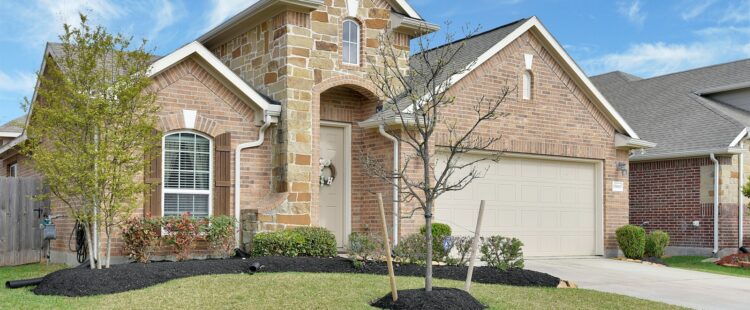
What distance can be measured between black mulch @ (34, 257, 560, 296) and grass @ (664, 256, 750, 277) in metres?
6.50

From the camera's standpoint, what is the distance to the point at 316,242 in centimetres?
1382

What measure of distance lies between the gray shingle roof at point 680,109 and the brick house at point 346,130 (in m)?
3.15

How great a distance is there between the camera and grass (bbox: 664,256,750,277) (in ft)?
55.3

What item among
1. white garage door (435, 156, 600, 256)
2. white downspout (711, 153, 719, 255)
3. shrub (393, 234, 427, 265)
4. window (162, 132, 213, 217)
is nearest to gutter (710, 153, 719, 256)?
white downspout (711, 153, 719, 255)

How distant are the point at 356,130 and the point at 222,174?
349 cm

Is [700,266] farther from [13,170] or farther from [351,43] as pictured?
[13,170]

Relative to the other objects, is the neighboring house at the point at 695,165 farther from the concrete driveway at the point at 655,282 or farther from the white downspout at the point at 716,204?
the concrete driveway at the point at 655,282

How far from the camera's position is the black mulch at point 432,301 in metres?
8.94

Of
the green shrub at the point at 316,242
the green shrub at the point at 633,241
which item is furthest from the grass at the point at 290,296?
the green shrub at the point at 633,241

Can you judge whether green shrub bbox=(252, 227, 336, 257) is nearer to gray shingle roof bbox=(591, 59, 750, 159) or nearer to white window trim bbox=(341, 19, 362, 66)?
white window trim bbox=(341, 19, 362, 66)

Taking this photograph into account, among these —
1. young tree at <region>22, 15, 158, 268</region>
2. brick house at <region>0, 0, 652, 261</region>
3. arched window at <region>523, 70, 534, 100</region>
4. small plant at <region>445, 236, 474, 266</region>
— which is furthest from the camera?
arched window at <region>523, 70, 534, 100</region>

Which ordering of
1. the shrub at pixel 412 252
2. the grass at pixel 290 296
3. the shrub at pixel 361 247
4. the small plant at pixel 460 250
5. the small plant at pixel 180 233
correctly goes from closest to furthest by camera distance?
the grass at pixel 290 296 → the shrub at pixel 361 247 → the shrub at pixel 412 252 → the small plant at pixel 180 233 → the small plant at pixel 460 250

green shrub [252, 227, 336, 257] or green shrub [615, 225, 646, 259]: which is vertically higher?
green shrub [252, 227, 336, 257]

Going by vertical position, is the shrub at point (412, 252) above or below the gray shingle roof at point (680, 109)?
below
